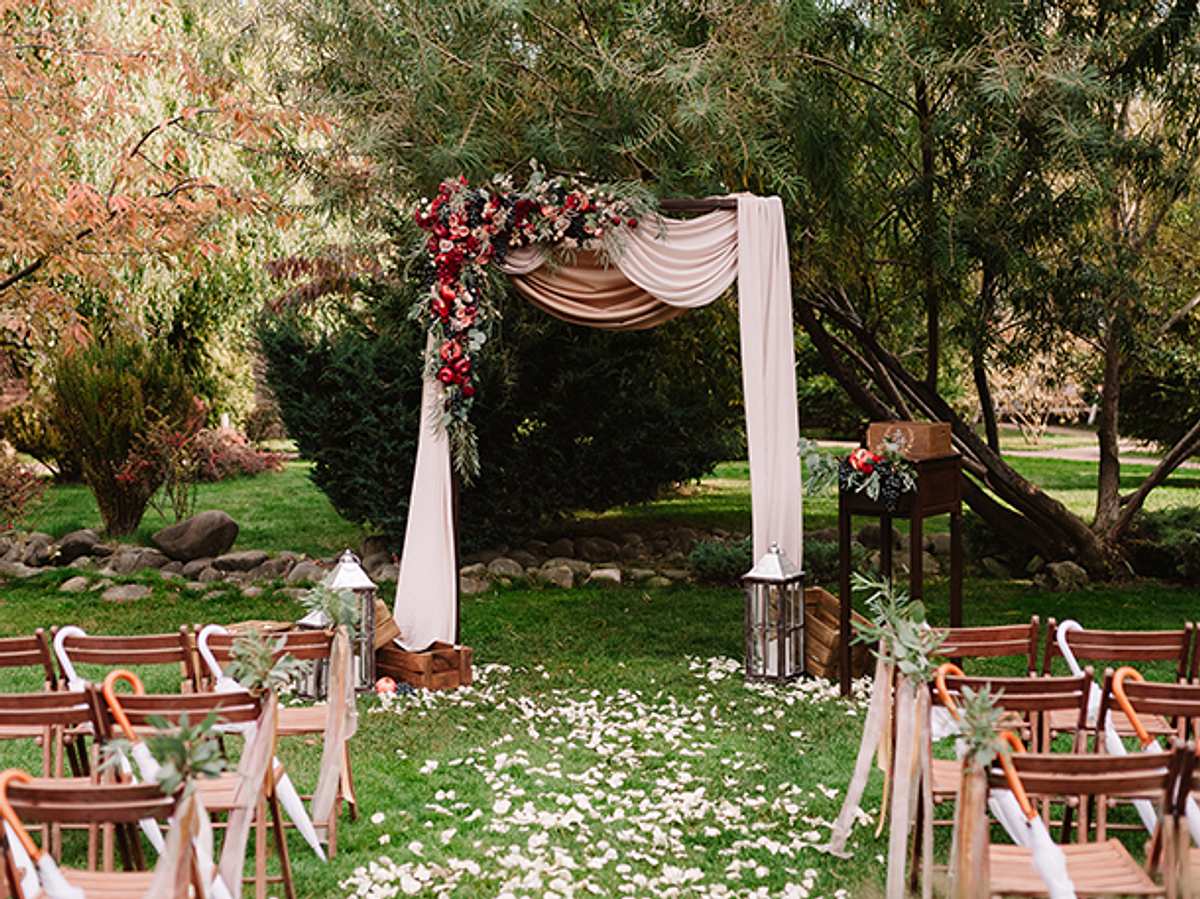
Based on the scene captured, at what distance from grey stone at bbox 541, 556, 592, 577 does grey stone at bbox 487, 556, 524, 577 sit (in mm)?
246

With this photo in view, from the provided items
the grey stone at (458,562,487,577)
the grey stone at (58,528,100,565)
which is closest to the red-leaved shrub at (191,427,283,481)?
the grey stone at (58,528,100,565)

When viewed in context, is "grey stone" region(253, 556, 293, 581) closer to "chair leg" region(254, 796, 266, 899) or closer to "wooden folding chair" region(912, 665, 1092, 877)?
"chair leg" region(254, 796, 266, 899)

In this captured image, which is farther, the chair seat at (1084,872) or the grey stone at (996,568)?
the grey stone at (996,568)

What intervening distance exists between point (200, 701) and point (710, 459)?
9318 millimetres

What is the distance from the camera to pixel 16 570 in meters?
11.5

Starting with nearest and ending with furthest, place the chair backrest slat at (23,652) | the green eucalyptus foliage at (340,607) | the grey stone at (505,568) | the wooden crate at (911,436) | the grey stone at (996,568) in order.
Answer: the chair backrest slat at (23,652) → the green eucalyptus foliage at (340,607) → the wooden crate at (911,436) → the grey stone at (505,568) → the grey stone at (996,568)

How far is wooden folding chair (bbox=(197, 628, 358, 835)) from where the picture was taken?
5035mm

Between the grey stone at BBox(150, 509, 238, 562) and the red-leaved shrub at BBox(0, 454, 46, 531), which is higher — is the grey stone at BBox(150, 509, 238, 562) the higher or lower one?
the lower one

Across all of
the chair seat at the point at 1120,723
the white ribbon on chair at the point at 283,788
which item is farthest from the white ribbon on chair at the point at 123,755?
the chair seat at the point at 1120,723

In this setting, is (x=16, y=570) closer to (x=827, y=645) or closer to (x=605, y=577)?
(x=605, y=577)

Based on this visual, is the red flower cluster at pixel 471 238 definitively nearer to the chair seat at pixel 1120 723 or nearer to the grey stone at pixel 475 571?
the grey stone at pixel 475 571

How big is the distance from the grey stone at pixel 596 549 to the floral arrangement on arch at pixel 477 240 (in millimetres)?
4827

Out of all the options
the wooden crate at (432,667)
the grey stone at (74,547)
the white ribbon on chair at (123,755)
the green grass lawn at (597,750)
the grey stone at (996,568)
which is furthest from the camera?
the grey stone at (74,547)

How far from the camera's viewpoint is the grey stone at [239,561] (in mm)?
11805
